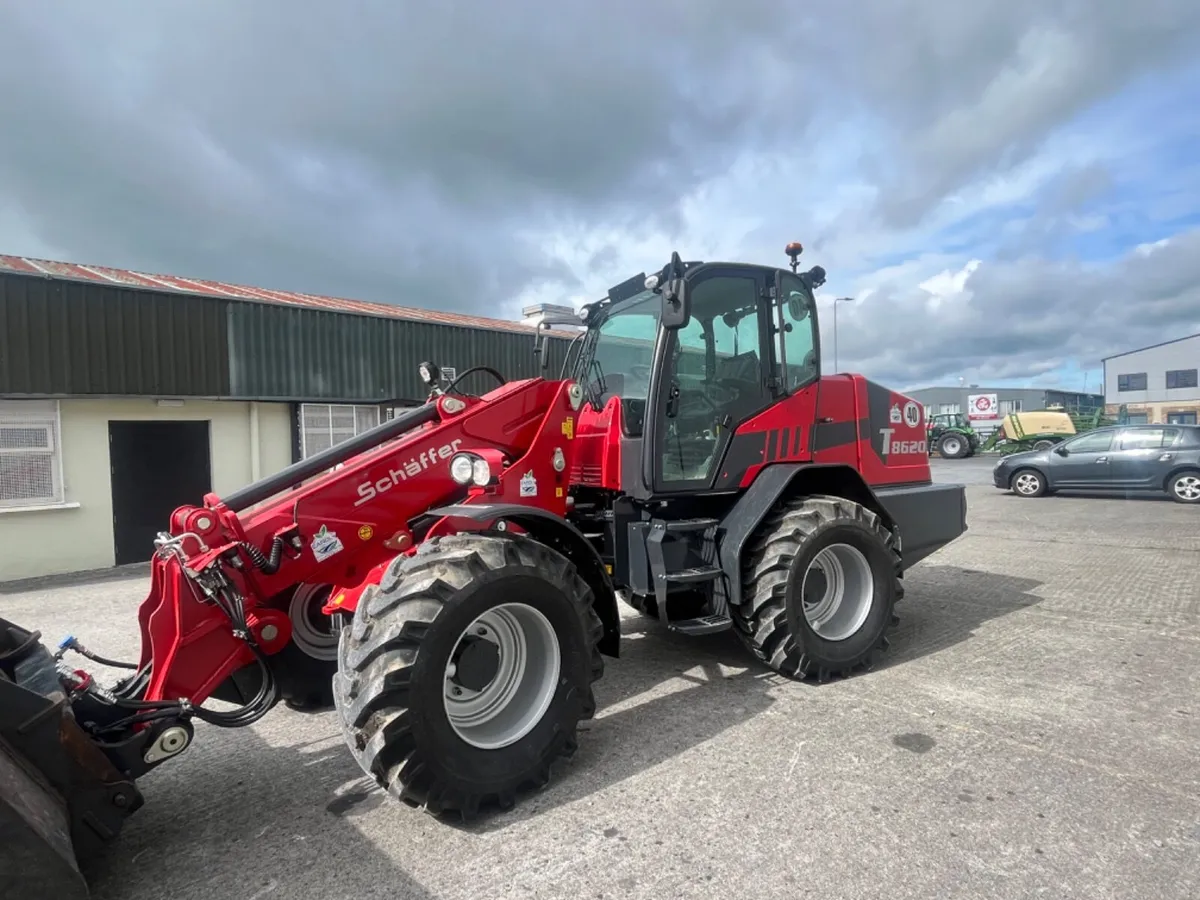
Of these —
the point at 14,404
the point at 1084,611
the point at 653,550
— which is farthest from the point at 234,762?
the point at 14,404

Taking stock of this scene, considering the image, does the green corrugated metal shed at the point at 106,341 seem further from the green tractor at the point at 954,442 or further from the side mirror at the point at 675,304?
the green tractor at the point at 954,442

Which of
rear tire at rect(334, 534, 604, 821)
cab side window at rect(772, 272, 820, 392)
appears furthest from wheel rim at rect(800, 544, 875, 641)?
rear tire at rect(334, 534, 604, 821)

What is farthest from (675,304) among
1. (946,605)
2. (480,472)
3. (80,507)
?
(80,507)

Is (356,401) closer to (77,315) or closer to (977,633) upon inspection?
(77,315)

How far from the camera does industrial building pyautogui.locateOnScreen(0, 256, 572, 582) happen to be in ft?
29.6

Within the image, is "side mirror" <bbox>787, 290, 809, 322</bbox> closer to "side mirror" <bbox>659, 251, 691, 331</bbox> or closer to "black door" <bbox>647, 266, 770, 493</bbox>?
"black door" <bbox>647, 266, 770, 493</bbox>

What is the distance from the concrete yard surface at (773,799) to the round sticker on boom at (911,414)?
1.89m

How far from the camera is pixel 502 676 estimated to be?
3.33 m

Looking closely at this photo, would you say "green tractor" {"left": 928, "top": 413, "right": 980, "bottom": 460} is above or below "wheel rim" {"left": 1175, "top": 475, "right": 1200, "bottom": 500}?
above

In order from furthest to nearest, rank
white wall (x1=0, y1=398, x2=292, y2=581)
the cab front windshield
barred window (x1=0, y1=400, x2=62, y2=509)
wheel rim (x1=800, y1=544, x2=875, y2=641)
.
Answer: white wall (x1=0, y1=398, x2=292, y2=581), barred window (x1=0, y1=400, x2=62, y2=509), wheel rim (x1=800, y1=544, x2=875, y2=641), the cab front windshield

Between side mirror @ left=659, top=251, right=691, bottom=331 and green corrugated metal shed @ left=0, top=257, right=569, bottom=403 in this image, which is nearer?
side mirror @ left=659, top=251, right=691, bottom=331

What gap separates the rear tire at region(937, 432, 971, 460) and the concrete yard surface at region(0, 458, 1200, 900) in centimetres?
2774

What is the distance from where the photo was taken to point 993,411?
118 feet

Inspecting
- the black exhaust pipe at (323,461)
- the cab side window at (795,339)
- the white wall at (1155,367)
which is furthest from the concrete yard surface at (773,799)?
the white wall at (1155,367)
